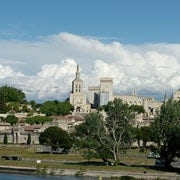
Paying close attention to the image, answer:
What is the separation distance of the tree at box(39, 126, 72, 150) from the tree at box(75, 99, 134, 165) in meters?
23.6

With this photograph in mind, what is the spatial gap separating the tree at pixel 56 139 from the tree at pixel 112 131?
23.6 m

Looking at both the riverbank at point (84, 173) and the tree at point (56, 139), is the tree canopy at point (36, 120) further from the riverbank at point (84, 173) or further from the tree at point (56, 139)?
the riverbank at point (84, 173)

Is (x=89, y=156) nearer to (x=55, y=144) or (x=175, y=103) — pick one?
(x=175, y=103)

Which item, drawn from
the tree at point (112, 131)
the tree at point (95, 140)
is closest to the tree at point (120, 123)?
the tree at point (112, 131)

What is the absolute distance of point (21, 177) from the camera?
2459 inches

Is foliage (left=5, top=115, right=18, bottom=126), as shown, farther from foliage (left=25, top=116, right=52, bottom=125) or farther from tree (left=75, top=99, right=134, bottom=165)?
tree (left=75, top=99, right=134, bottom=165)

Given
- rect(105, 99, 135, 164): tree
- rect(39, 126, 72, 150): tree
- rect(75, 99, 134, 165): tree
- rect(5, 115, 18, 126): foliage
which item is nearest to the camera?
rect(75, 99, 134, 165): tree

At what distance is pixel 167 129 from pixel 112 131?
9.09 metres

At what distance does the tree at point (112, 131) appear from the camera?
242 feet

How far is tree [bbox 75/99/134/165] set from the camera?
7375 cm

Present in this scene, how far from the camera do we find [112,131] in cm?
7600

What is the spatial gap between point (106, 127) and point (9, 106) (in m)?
112

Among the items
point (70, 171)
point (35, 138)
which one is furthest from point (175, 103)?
point (35, 138)

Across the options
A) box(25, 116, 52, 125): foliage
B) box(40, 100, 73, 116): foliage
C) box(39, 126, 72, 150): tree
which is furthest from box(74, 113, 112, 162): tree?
box(40, 100, 73, 116): foliage
